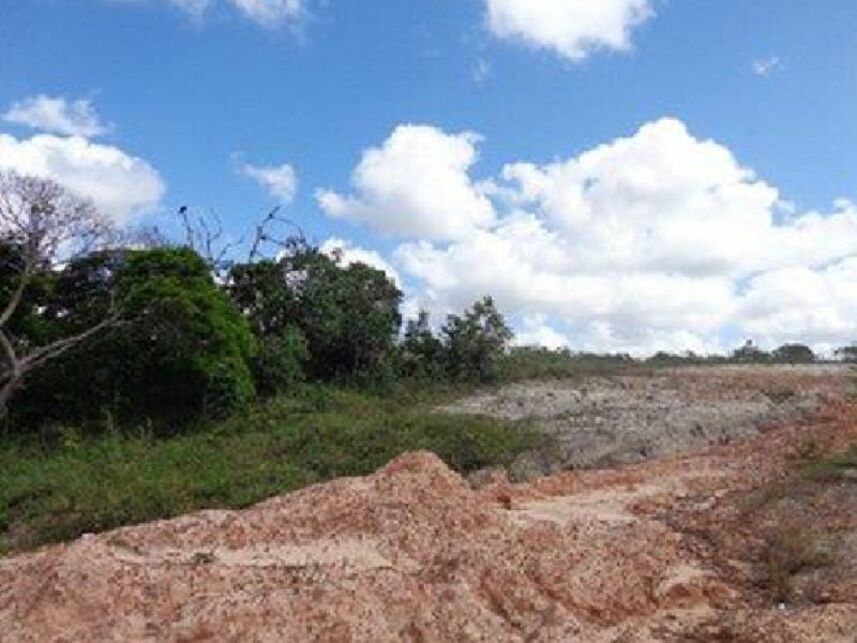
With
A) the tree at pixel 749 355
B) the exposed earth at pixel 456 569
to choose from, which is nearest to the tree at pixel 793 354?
the tree at pixel 749 355

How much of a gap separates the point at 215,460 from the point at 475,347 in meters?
8.50

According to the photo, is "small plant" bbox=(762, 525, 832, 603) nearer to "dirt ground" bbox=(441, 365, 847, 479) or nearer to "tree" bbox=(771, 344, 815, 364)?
"dirt ground" bbox=(441, 365, 847, 479)

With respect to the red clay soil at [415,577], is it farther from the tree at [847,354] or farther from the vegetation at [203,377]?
the tree at [847,354]

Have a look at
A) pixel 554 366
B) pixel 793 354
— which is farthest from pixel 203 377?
pixel 793 354

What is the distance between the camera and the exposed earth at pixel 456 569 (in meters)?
7.97

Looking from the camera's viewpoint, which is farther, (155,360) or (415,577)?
(155,360)

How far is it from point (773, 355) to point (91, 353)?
20.0 meters

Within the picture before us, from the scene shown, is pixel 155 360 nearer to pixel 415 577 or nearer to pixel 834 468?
pixel 834 468

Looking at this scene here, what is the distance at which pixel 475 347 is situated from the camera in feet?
81.9

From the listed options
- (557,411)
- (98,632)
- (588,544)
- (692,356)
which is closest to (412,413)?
(557,411)

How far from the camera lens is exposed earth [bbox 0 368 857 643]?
7.97m

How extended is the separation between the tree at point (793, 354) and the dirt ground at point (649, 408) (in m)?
6.59

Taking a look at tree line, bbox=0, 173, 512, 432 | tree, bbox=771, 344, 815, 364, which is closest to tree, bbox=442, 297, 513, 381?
tree line, bbox=0, 173, 512, 432

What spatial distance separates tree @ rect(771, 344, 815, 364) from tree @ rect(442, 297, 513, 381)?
1013 cm
